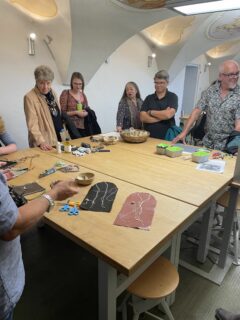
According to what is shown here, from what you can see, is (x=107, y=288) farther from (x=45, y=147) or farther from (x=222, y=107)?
(x=222, y=107)

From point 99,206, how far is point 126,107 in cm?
209

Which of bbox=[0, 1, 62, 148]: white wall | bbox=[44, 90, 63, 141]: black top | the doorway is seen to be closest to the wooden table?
bbox=[44, 90, 63, 141]: black top

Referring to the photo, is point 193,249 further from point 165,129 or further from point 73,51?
point 73,51

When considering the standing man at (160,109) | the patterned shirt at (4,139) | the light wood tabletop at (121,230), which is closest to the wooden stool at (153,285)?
the light wood tabletop at (121,230)

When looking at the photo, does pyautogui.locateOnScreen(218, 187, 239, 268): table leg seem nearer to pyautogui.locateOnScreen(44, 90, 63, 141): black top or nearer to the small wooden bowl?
the small wooden bowl

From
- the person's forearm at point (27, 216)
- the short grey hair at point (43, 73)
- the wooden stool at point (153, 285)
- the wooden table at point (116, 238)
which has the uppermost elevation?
the short grey hair at point (43, 73)

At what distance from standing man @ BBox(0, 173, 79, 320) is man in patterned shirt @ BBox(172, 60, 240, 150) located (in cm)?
192

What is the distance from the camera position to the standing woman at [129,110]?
3.11 metres

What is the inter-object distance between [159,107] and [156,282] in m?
1.95

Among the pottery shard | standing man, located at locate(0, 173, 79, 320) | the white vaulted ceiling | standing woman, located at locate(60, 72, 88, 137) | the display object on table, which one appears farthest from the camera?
the white vaulted ceiling

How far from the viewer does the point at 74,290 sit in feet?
5.72

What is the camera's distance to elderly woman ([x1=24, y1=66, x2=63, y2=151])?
2.23 metres

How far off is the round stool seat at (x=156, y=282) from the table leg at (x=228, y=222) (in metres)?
0.73

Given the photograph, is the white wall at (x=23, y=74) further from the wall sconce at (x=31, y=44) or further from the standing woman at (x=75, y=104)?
the standing woman at (x=75, y=104)
